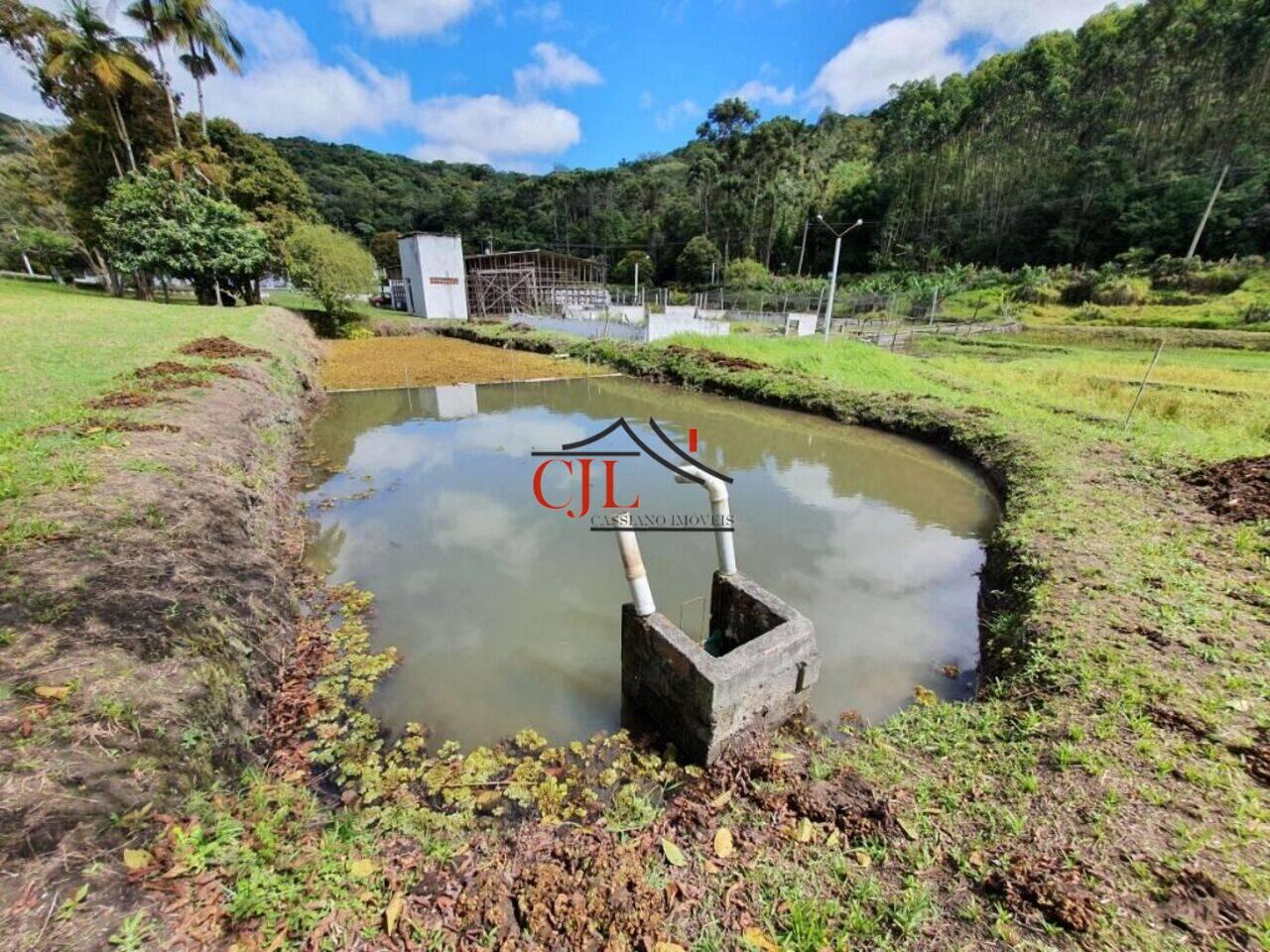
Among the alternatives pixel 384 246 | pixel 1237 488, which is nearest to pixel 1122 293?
pixel 1237 488

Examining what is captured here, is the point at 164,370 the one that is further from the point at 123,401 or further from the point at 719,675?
the point at 719,675

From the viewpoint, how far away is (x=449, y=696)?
3.76 metres

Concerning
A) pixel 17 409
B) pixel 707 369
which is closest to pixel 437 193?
pixel 707 369

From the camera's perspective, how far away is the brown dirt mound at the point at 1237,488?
4.97m

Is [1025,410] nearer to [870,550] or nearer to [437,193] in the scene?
[870,550]

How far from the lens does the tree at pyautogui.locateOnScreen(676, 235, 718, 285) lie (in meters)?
38.5

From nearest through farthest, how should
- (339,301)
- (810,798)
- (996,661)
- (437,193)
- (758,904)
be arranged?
(758,904) < (810,798) < (996,661) < (339,301) < (437,193)

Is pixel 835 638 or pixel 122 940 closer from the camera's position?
pixel 122 940

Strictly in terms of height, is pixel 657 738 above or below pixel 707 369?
below

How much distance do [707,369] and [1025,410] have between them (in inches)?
288

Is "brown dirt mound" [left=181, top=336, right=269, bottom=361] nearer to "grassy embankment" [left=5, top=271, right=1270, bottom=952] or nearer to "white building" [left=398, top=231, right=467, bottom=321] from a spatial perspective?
"grassy embankment" [left=5, top=271, right=1270, bottom=952]

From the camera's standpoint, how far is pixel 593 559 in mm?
5473

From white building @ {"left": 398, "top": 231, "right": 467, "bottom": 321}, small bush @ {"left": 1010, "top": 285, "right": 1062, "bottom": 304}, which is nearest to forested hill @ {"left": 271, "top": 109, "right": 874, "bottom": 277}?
small bush @ {"left": 1010, "top": 285, "right": 1062, "bottom": 304}

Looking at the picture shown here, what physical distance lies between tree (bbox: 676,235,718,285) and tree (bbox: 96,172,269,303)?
91.9 ft
